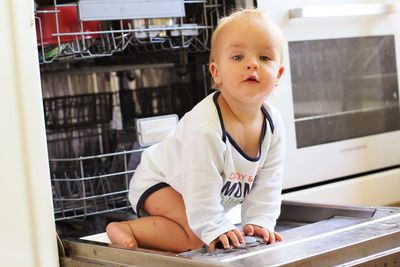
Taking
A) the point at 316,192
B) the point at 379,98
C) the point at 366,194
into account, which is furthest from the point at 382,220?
the point at 379,98

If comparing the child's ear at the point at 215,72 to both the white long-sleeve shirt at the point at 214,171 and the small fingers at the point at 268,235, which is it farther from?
the small fingers at the point at 268,235

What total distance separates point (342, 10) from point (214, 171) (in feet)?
2.31

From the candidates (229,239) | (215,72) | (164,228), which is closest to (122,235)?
(164,228)

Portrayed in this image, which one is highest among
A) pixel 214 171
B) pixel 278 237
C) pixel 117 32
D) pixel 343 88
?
pixel 117 32

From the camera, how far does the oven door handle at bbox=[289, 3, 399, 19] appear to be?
1.62 metres

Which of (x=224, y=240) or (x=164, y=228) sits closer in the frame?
(x=224, y=240)

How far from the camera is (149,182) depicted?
4.26 feet

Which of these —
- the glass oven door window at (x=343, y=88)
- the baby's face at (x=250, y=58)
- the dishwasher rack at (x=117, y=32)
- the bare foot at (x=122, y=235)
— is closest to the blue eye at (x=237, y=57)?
the baby's face at (x=250, y=58)

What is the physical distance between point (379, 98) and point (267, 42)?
74 centimetres

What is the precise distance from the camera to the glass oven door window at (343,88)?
1708 millimetres

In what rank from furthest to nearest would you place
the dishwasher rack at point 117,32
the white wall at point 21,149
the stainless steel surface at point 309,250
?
the dishwasher rack at point 117,32 < the white wall at point 21,149 < the stainless steel surface at point 309,250

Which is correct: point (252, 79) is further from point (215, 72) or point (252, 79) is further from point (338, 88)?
point (338, 88)

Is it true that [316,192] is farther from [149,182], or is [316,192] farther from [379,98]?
[149,182]

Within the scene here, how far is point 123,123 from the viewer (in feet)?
5.74
